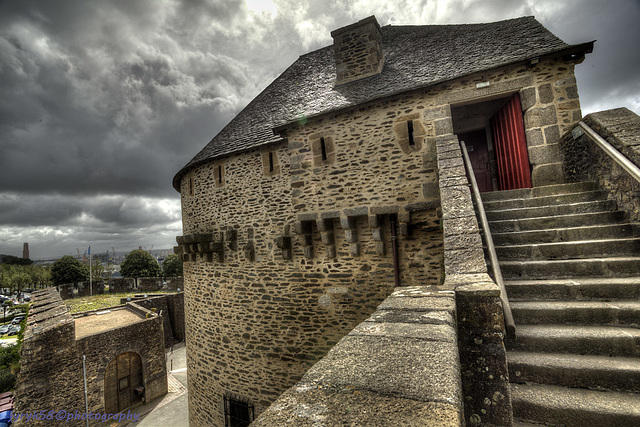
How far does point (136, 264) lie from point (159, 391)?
22402 millimetres

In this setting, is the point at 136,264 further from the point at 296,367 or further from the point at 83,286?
the point at 296,367

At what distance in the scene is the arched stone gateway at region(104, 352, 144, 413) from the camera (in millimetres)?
13203

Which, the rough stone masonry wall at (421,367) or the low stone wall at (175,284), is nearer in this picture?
the rough stone masonry wall at (421,367)

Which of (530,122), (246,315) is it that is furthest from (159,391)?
(530,122)

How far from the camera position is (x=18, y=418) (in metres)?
9.66

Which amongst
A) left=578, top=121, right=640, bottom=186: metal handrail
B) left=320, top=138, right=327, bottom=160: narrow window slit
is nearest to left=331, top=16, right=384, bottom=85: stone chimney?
left=320, top=138, right=327, bottom=160: narrow window slit

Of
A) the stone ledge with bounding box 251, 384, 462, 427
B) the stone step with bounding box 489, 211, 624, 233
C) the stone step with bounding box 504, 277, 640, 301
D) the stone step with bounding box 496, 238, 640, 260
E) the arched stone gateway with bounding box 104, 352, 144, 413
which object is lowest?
the arched stone gateway with bounding box 104, 352, 144, 413

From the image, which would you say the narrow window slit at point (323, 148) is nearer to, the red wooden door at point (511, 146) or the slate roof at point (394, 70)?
the slate roof at point (394, 70)

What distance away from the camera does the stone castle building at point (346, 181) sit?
18.3 ft

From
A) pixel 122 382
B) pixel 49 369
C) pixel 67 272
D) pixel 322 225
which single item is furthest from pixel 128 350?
pixel 67 272

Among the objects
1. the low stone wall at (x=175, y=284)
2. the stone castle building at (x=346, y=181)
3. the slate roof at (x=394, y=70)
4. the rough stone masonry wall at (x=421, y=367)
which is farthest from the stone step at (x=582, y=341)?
the low stone wall at (x=175, y=284)

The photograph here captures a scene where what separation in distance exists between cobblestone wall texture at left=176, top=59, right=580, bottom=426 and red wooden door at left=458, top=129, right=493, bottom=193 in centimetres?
275

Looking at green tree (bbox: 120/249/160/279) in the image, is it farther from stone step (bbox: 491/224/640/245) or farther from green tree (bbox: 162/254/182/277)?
stone step (bbox: 491/224/640/245)

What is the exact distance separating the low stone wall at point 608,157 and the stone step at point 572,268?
85 centimetres
